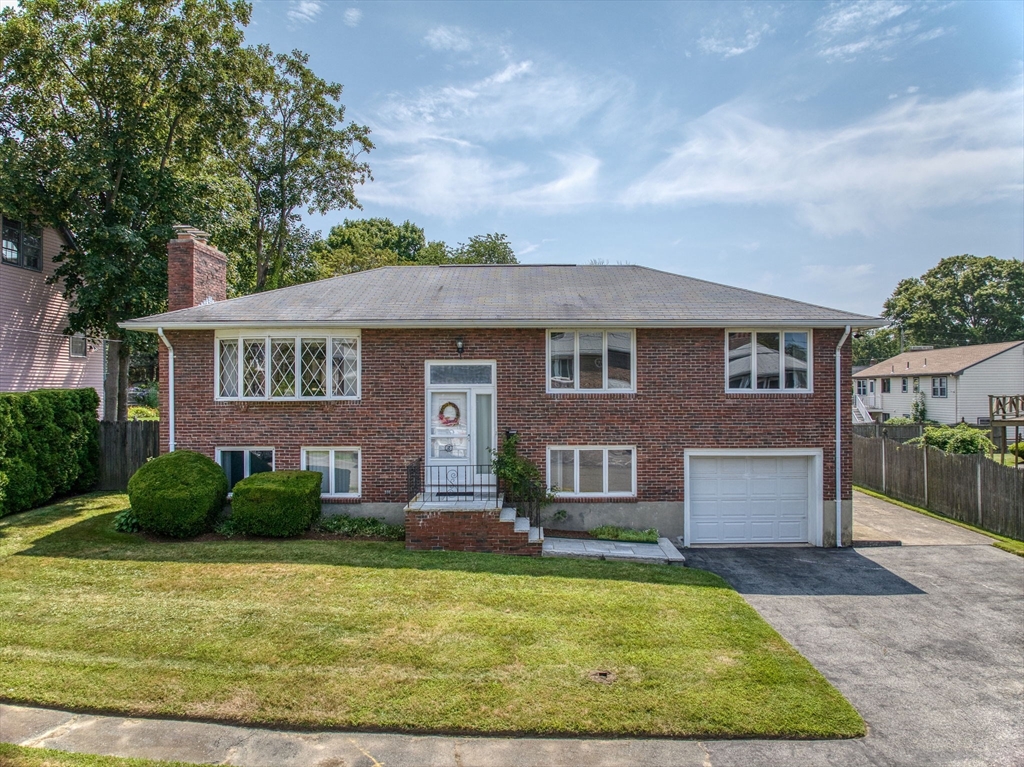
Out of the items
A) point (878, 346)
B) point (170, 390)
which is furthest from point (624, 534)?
point (878, 346)

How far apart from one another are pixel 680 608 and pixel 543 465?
14.0ft

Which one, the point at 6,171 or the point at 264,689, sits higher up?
the point at 6,171

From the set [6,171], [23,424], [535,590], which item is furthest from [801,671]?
[6,171]

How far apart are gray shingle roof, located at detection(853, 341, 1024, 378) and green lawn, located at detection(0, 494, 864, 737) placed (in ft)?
110

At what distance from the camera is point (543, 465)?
11055mm

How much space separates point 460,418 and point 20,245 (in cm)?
1494

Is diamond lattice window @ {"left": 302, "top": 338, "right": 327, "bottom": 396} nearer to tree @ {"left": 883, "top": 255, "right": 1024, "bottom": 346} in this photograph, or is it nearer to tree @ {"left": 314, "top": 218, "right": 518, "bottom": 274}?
tree @ {"left": 314, "top": 218, "right": 518, "bottom": 274}

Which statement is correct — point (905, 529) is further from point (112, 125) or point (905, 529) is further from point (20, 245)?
point (20, 245)

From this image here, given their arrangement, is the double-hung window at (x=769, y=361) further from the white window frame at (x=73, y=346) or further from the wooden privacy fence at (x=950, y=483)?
the white window frame at (x=73, y=346)

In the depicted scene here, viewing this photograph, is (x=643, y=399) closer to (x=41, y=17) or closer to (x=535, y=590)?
(x=535, y=590)

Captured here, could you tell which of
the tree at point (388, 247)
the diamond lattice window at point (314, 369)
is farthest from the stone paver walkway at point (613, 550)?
the tree at point (388, 247)

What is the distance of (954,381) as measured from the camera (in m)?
32.7

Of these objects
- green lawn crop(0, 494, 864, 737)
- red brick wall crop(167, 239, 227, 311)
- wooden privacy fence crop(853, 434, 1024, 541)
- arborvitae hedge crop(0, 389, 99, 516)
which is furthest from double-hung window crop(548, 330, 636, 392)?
arborvitae hedge crop(0, 389, 99, 516)

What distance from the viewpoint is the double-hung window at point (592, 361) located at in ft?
36.6
